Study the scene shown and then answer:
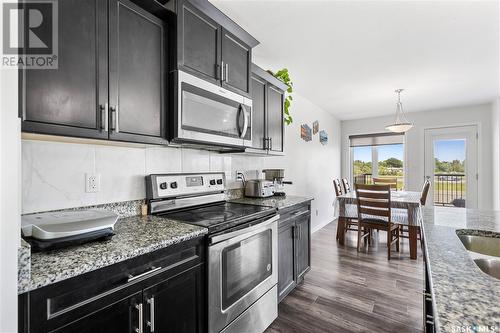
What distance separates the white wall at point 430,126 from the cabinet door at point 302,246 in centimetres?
409

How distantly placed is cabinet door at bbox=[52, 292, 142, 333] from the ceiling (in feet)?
6.63

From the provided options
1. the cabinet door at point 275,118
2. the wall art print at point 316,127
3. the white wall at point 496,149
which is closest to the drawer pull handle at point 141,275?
the cabinet door at point 275,118

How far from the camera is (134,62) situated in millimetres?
1355

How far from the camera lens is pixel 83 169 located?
141cm

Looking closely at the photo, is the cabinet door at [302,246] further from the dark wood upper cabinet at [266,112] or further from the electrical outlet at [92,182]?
the electrical outlet at [92,182]

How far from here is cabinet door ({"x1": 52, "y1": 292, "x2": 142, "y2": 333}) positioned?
2.87 ft

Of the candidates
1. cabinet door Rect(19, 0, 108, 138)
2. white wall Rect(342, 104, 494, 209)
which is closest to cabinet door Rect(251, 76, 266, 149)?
cabinet door Rect(19, 0, 108, 138)

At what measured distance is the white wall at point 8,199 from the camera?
2.17 ft

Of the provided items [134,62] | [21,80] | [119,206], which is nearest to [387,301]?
[119,206]

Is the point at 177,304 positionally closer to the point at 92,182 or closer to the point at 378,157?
the point at 92,182

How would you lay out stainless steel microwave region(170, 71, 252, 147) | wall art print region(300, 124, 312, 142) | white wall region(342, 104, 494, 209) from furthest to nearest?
white wall region(342, 104, 494, 209), wall art print region(300, 124, 312, 142), stainless steel microwave region(170, 71, 252, 147)

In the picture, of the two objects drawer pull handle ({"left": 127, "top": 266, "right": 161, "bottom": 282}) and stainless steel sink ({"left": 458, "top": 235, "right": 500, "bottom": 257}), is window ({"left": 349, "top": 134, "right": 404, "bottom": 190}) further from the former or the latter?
drawer pull handle ({"left": 127, "top": 266, "right": 161, "bottom": 282})

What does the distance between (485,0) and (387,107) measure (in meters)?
3.40

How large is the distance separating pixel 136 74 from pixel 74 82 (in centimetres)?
33
